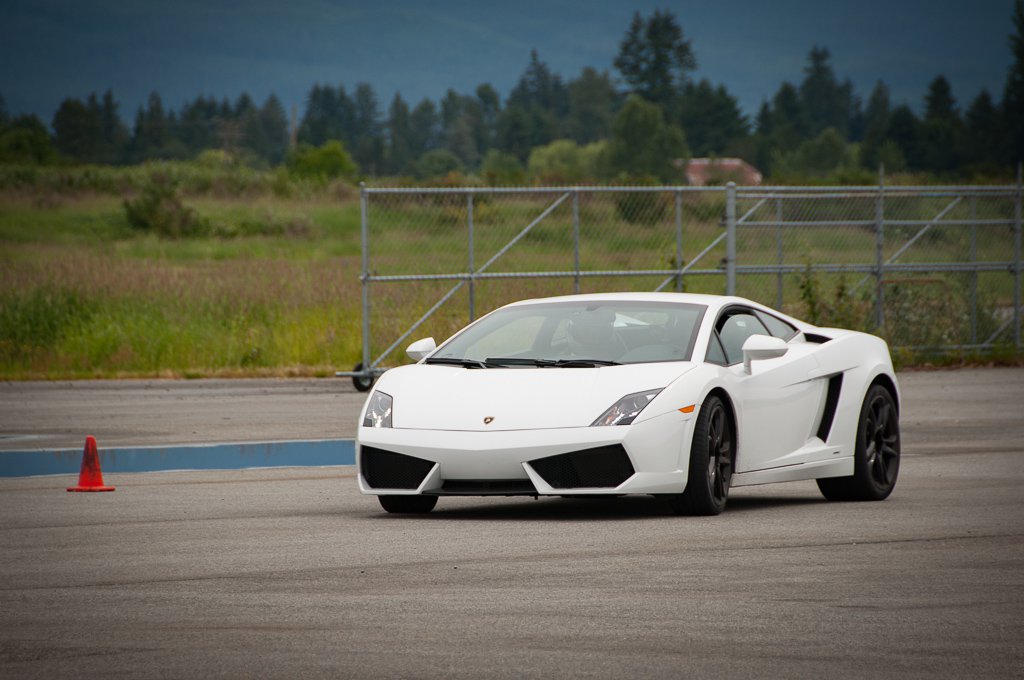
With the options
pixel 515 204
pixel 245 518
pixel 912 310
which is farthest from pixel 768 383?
pixel 515 204

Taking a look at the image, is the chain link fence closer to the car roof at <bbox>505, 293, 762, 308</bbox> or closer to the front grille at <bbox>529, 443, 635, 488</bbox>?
the car roof at <bbox>505, 293, 762, 308</bbox>

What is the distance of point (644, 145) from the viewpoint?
162 metres

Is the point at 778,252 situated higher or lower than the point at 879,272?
higher

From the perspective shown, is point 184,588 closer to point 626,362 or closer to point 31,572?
point 31,572

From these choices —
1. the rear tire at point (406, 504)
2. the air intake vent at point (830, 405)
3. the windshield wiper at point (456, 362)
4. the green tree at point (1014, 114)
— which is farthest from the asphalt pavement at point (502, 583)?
the green tree at point (1014, 114)

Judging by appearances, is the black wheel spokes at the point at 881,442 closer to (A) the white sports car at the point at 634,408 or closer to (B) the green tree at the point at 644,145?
(A) the white sports car at the point at 634,408

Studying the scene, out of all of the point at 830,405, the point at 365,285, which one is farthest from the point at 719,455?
the point at 365,285

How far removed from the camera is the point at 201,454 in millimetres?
14023

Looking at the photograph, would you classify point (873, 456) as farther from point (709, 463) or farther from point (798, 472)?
point (709, 463)

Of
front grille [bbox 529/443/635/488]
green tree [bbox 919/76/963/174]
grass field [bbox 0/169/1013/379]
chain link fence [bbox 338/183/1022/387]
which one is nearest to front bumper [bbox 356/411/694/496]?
front grille [bbox 529/443/635/488]

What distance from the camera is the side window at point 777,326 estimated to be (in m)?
11.0

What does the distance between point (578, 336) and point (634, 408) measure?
112 centimetres

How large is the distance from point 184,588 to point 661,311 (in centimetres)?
410

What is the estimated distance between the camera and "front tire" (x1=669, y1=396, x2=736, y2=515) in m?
9.46
